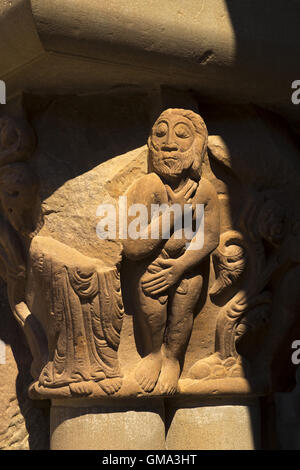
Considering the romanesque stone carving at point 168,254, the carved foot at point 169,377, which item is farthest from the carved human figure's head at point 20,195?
the carved foot at point 169,377

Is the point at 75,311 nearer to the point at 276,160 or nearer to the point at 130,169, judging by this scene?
the point at 130,169

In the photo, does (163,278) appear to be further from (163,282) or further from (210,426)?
(210,426)

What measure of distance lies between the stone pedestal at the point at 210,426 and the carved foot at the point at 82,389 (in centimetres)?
40

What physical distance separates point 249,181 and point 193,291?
473mm

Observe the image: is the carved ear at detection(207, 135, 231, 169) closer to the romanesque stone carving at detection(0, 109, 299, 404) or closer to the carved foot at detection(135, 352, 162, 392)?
the romanesque stone carving at detection(0, 109, 299, 404)

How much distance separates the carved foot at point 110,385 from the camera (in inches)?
108

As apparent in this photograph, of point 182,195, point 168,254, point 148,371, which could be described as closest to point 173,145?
point 182,195

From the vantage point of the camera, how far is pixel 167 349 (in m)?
2.86

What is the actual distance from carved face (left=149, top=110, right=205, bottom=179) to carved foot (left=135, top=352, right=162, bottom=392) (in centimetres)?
64

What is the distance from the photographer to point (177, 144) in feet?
9.11

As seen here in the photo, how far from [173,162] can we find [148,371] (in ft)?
2.39

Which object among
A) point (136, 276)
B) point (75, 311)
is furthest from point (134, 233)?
point (75, 311)

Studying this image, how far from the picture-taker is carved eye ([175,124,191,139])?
279 centimetres

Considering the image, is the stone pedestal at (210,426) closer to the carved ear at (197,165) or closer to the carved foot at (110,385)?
the carved foot at (110,385)
